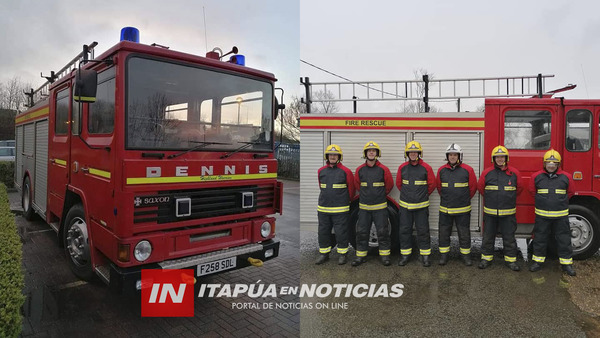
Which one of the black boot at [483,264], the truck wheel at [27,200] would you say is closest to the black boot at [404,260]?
the black boot at [483,264]

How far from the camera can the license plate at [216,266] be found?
3.69 meters

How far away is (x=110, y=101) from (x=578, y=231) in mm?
6220

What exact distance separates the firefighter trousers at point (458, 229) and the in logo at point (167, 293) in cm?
351

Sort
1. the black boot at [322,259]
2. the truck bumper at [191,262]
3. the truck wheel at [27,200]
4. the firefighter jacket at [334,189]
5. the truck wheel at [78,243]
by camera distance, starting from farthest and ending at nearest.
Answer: the truck wheel at [27,200]
the black boot at [322,259]
the firefighter jacket at [334,189]
the truck wheel at [78,243]
the truck bumper at [191,262]

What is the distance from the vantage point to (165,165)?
11.5 ft

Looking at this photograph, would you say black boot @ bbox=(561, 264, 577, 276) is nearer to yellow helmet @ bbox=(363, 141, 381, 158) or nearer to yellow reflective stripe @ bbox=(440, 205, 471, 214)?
yellow reflective stripe @ bbox=(440, 205, 471, 214)

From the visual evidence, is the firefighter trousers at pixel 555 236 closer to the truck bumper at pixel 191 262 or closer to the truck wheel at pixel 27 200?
the truck bumper at pixel 191 262

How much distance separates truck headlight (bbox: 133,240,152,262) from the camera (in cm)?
338

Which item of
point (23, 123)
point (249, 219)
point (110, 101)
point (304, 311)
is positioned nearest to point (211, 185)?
point (249, 219)

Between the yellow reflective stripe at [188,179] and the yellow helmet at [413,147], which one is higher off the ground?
the yellow helmet at [413,147]

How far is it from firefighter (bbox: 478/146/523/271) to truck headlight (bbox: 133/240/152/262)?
429cm

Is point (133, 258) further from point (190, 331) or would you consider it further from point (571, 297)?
point (571, 297)

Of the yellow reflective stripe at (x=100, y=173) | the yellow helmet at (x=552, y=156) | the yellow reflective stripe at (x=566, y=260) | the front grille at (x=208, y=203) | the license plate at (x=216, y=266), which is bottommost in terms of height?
the yellow reflective stripe at (x=566, y=260)

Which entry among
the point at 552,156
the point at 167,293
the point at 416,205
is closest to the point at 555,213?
the point at 552,156
